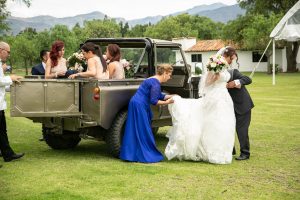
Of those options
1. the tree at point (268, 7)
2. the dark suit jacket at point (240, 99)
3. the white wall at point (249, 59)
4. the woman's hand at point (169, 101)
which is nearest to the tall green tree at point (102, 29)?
the white wall at point (249, 59)

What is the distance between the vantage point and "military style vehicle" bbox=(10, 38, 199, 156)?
688cm

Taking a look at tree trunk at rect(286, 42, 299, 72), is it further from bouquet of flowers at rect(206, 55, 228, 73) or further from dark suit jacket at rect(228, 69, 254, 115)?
bouquet of flowers at rect(206, 55, 228, 73)

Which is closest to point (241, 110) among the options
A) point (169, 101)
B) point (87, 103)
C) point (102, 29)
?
point (169, 101)

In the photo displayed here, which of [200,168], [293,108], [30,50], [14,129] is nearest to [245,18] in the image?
[30,50]

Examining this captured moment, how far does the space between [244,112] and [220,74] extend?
79 cm

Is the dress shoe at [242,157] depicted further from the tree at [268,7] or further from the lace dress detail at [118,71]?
the tree at [268,7]

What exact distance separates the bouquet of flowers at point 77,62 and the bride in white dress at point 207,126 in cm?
236

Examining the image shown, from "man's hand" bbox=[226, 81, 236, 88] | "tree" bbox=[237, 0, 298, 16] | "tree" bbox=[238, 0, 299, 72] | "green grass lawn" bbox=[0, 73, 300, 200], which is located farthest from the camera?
"tree" bbox=[238, 0, 299, 72]

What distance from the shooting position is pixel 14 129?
1127cm

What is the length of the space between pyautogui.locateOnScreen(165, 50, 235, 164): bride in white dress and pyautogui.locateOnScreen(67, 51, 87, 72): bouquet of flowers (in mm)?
2359

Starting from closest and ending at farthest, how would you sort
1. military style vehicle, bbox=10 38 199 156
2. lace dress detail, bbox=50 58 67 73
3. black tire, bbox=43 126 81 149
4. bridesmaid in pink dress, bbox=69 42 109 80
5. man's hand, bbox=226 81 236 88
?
military style vehicle, bbox=10 38 199 156 < man's hand, bbox=226 81 236 88 < bridesmaid in pink dress, bbox=69 42 109 80 < lace dress detail, bbox=50 58 67 73 < black tire, bbox=43 126 81 149

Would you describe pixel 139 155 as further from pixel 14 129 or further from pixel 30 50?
pixel 30 50

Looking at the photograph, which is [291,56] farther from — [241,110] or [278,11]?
[241,110]

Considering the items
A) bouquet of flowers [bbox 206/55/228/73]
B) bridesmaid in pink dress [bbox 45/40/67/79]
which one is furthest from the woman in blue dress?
bridesmaid in pink dress [bbox 45/40/67/79]
